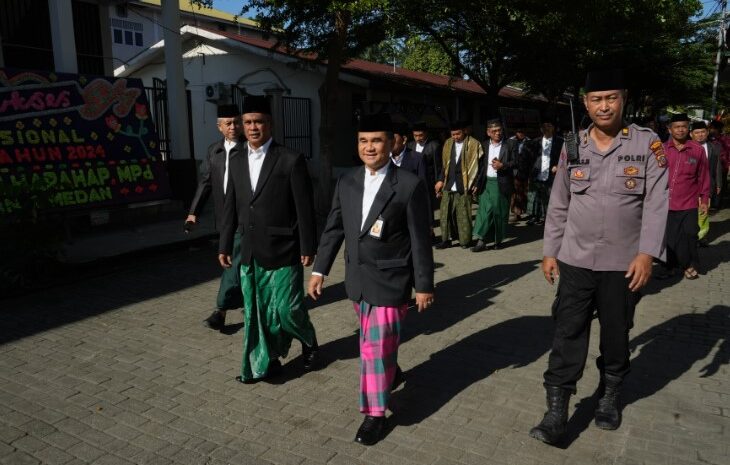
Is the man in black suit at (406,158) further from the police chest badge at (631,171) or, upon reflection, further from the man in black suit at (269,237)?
the police chest badge at (631,171)

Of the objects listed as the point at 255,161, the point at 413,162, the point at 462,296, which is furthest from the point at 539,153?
the point at 255,161

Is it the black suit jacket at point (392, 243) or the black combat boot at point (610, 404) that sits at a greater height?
the black suit jacket at point (392, 243)

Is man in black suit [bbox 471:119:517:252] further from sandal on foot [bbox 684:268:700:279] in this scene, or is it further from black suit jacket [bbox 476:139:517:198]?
sandal on foot [bbox 684:268:700:279]

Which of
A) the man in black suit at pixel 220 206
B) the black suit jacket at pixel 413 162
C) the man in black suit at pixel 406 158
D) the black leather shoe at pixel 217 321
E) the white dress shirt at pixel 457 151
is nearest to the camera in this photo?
the man in black suit at pixel 220 206

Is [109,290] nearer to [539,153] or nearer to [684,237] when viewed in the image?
[684,237]

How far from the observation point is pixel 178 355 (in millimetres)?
4664

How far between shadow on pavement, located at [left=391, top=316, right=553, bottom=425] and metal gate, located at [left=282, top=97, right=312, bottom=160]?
13.4 meters

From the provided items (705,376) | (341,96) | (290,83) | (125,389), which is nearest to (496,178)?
(705,376)

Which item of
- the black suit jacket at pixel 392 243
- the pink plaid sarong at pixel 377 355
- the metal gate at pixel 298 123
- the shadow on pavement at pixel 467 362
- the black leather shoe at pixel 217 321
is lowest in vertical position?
the shadow on pavement at pixel 467 362

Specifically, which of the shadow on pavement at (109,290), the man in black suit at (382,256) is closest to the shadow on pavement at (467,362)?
the man in black suit at (382,256)

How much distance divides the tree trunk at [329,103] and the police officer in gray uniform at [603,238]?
26.4ft

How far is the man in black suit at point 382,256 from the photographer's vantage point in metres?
3.36

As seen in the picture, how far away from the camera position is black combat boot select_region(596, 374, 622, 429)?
11.5ft

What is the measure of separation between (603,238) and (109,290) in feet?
17.4
